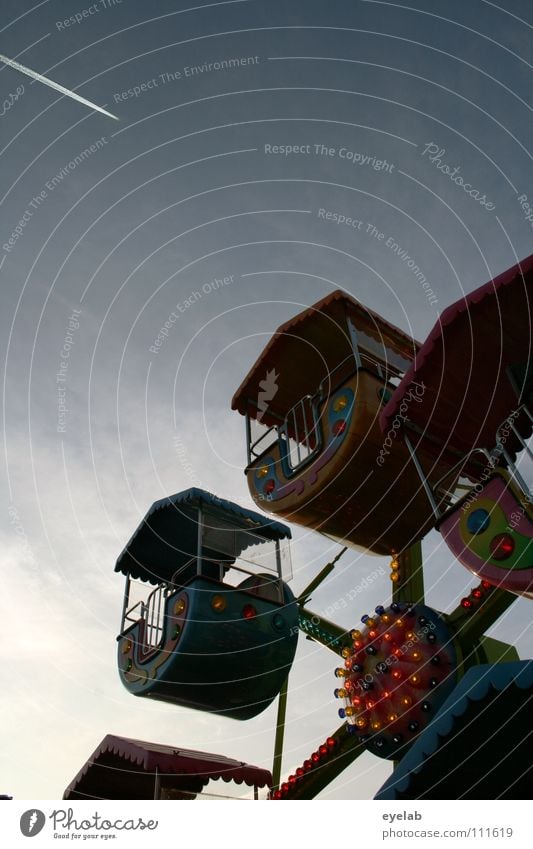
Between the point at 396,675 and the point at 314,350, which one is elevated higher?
the point at 314,350

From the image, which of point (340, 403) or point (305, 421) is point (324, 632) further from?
point (340, 403)

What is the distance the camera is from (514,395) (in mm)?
8172

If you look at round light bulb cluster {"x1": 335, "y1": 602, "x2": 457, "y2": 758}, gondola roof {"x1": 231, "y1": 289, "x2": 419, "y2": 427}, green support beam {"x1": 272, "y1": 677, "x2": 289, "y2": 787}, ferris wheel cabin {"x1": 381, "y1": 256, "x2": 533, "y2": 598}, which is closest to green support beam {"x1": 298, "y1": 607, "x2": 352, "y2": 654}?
green support beam {"x1": 272, "y1": 677, "x2": 289, "y2": 787}

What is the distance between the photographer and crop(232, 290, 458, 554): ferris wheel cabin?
36.6 feet

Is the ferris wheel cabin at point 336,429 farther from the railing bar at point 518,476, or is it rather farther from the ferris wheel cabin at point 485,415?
the railing bar at point 518,476

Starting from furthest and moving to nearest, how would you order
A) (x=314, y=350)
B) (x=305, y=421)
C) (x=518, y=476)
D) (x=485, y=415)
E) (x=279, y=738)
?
(x=279, y=738)
(x=314, y=350)
(x=305, y=421)
(x=485, y=415)
(x=518, y=476)

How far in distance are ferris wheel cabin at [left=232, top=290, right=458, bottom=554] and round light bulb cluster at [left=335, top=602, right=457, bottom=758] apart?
1714mm

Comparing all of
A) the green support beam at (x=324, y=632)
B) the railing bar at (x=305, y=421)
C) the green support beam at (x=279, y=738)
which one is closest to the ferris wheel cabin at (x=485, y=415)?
the railing bar at (x=305, y=421)

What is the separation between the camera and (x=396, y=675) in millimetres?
11211

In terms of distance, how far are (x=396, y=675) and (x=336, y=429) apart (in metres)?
4.45

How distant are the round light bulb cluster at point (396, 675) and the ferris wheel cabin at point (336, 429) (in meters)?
1.71

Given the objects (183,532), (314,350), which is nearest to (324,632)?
(183,532)

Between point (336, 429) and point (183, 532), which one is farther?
point (183, 532)
